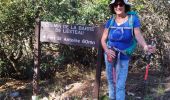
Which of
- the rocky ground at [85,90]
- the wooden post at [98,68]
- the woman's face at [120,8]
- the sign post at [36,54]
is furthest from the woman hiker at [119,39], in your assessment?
the sign post at [36,54]

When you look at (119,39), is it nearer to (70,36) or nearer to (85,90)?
(70,36)

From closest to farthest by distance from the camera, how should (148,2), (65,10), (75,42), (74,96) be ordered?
(75,42) → (74,96) → (65,10) → (148,2)

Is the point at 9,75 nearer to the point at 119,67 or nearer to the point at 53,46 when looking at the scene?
the point at 53,46

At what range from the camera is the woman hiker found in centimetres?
535

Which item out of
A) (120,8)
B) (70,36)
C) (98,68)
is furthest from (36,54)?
(120,8)

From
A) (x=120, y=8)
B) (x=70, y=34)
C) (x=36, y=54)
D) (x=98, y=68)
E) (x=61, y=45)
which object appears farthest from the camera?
(x=61, y=45)

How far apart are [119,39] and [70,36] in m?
1.47

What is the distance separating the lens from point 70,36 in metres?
6.68

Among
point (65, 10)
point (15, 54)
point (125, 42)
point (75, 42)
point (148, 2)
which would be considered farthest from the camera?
point (15, 54)

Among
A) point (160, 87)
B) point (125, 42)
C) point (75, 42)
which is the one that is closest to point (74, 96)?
point (75, 42)

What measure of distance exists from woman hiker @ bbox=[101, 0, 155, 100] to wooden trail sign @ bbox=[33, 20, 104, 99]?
0.76 metres

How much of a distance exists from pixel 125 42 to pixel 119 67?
1.19 feet

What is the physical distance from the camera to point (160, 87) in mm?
7004

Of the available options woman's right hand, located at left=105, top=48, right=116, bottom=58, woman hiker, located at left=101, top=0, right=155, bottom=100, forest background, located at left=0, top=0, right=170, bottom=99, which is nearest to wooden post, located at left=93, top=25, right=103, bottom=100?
woman hiker, located at left=101, top=0, right=155, bottom=100
